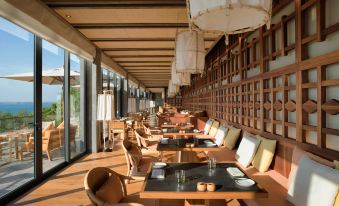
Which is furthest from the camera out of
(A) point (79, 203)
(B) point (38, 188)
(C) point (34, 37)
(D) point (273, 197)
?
(C) point (34, 37)

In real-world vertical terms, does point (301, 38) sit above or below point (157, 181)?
above

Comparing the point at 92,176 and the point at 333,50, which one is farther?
the point at 333,50

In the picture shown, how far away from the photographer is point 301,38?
281 centimetres

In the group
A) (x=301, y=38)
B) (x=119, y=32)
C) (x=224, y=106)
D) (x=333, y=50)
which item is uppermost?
(x=119, y=32)

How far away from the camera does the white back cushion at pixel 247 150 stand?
374cm

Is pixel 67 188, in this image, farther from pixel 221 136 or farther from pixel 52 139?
pixel 221 136

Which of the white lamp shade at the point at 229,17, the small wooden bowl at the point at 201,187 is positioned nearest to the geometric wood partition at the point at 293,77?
the white lamp shade at the point at 229,17

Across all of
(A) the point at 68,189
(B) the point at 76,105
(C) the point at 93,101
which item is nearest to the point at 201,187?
(A) the point at 68,189

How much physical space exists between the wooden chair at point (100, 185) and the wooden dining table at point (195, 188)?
20cm

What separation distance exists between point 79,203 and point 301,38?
3229 mm

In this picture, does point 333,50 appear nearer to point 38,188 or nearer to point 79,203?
A: point 79,203

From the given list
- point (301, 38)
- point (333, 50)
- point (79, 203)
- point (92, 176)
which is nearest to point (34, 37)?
point (79, 203)

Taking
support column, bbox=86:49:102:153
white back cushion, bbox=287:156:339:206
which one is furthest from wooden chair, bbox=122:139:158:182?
support column, bbox=86:49:102:153

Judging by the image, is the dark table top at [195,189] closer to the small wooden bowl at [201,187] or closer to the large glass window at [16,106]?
the small wooden bowl at [201,187]
